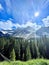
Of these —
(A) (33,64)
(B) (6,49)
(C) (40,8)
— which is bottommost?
(A) (33,64)

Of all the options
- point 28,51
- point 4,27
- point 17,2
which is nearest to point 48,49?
point 28,51

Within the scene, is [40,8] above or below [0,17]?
above

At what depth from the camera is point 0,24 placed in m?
3.40

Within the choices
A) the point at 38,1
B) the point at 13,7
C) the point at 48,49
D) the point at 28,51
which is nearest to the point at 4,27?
the point at 13,7

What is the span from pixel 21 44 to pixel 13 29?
1.62 feet

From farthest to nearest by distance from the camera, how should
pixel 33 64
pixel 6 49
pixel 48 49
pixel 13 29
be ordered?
pixel 48 49, pixel 13 29, pixel 6 49, pixel 33 64

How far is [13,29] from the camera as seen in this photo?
362 cm

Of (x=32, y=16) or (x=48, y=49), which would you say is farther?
(x=48, y=49)

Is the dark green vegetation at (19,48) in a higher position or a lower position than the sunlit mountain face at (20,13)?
lower

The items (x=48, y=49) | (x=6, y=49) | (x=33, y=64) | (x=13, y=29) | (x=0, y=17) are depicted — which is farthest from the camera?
(x=48, y=49)

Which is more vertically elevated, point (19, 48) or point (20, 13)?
point (20, 13)

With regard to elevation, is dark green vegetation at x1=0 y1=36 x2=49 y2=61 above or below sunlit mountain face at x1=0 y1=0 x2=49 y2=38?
below

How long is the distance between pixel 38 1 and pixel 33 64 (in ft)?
6.94

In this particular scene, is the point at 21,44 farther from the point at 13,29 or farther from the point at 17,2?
the point at 17,2
